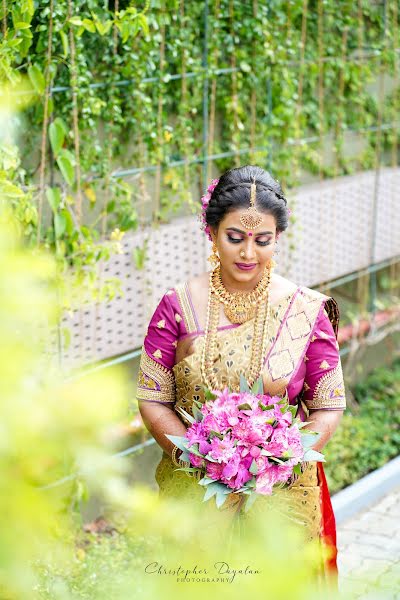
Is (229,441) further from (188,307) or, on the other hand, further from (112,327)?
(112,327)

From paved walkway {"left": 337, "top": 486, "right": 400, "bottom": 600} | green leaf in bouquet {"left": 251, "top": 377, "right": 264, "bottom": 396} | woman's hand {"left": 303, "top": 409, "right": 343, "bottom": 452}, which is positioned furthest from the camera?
paved walkway {"left": 337, "top": 486, "right": 400, "bottom": 600}

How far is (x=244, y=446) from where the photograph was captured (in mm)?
2457

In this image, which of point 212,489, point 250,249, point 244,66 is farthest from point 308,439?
point 244,66

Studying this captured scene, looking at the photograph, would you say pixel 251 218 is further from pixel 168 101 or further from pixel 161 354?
pixel 168 101

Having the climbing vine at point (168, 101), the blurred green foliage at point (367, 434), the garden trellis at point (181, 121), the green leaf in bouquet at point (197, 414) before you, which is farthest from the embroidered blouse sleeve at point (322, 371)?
the blurred green foliage at point (367, 434)

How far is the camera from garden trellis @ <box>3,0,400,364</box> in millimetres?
3713

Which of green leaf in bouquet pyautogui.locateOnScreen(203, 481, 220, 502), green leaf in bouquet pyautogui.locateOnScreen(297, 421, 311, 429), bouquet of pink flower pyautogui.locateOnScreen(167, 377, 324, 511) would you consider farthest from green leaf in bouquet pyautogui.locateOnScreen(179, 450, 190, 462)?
green leaf in bouquet pyautogui.locateOnScreen(297, 421, 311, 429)

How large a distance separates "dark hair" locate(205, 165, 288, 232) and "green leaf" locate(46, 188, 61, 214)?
1.11 metres

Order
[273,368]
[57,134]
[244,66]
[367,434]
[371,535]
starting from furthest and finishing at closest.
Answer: [367,434], [244,66], [371,535], [57,134], [273,368]

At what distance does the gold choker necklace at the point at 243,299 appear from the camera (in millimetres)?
2756

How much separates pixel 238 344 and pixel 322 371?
0.87 ft

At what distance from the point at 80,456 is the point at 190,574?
189mm

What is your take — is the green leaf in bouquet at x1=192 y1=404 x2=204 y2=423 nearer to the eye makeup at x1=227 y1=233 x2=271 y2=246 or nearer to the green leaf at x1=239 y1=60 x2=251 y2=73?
the eye makeup at x1=227 y1=233 x2=271 y2=246

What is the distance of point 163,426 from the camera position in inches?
107
